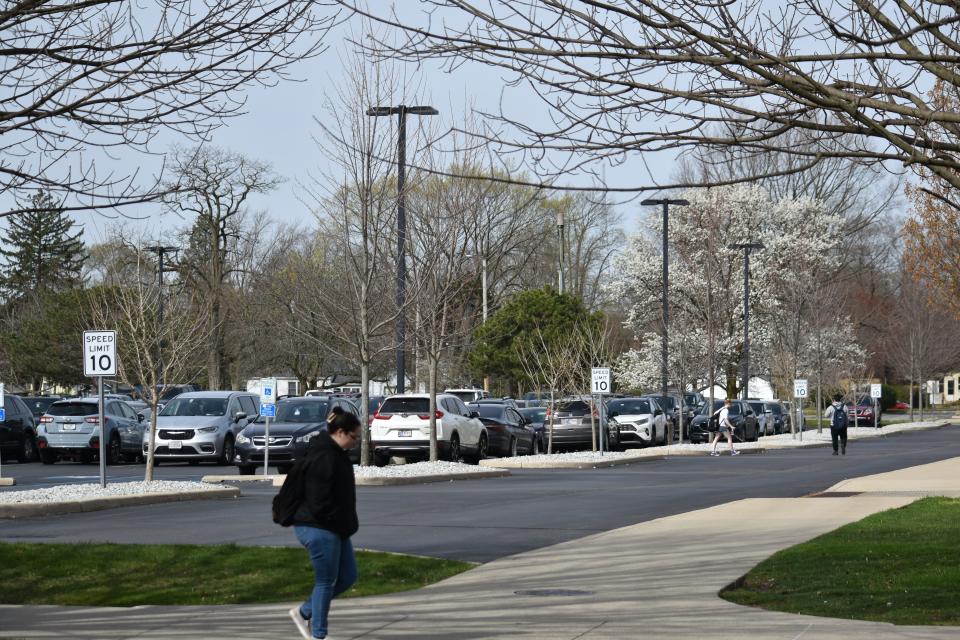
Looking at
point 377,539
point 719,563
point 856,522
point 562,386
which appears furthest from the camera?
point 562,386

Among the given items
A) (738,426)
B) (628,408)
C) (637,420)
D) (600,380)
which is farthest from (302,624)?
A: (738,426)

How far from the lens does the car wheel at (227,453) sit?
35.1m

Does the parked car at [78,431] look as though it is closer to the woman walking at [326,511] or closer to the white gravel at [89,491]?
the white gravel at [89,491]

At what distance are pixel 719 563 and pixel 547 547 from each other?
2213 mm

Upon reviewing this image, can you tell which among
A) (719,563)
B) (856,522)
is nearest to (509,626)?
(719,563)

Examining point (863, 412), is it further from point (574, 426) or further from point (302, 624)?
Result: point (302, 624)

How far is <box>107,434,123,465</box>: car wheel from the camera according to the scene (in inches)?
1454

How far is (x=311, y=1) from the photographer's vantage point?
374 inches

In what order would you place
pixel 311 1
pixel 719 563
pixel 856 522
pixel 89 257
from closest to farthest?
pixel 311 1, pixel 719 563, pixel 856 522, pixel 89 257

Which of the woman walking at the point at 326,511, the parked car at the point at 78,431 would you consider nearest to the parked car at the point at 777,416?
the parked car at the point at 78,431

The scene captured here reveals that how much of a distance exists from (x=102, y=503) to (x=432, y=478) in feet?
26.9

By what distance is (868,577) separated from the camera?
42.9ft

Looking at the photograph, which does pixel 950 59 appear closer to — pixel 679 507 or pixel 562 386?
pixel 679 507

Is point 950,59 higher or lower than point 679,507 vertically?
higher
